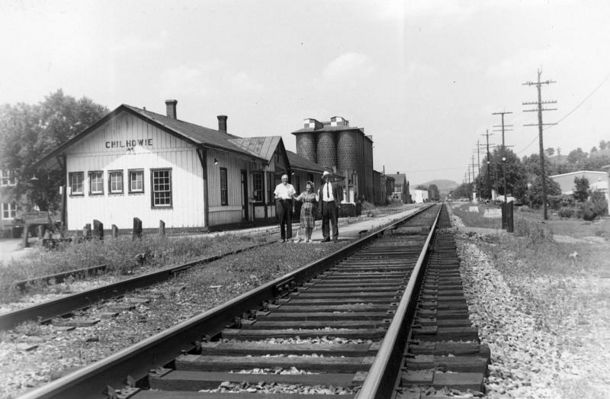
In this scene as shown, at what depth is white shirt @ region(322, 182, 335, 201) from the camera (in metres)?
15.2

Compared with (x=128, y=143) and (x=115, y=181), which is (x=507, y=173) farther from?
(x=115, y=181)

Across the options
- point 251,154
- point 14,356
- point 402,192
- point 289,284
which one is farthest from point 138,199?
point 402,192

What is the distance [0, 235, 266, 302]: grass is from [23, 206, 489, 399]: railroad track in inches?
162

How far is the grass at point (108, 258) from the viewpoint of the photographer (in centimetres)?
934

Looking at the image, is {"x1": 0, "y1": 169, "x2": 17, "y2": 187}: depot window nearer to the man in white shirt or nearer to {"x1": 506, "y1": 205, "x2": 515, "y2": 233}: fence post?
the man in white shirt

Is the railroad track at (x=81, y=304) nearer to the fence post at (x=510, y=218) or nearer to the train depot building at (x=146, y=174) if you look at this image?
the fence post at (x=510, y=218)

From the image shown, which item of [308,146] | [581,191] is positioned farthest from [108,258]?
[308,146]

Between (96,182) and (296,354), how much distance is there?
21.5 m

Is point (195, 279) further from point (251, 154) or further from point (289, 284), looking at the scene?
point (251, 154)

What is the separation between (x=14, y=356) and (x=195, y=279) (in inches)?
164

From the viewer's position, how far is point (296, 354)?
4.24 meters

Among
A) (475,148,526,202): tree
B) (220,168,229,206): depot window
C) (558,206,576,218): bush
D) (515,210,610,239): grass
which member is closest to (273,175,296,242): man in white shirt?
(220,168,229,206): depot window

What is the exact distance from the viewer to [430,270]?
8.94 meters

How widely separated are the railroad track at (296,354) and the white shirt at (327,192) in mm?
8688
